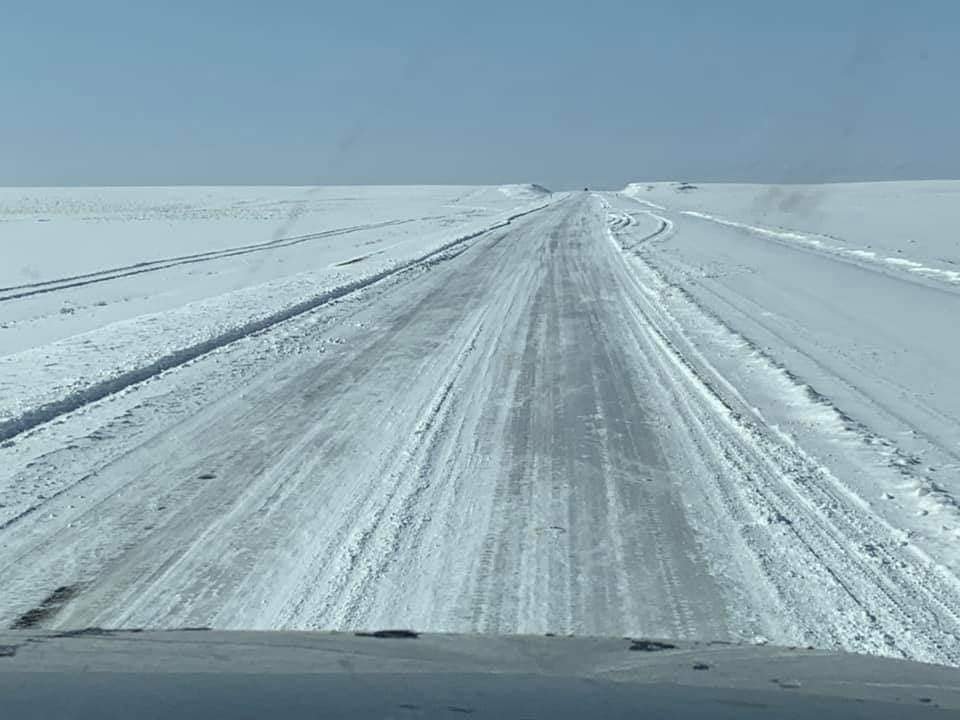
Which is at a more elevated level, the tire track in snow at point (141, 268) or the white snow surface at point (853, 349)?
the white snow surface at point (853, 349)

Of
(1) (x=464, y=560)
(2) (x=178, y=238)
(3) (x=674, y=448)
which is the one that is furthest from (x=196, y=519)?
(2) (x=178, y=238)

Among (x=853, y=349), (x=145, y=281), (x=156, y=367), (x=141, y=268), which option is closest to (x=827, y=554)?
(x=853, y=349)

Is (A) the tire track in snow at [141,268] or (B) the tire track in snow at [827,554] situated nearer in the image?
(B) the tire track in snow at [827,554]

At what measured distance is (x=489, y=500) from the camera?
7.38 meters

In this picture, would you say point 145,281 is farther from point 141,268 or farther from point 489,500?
point 489,500

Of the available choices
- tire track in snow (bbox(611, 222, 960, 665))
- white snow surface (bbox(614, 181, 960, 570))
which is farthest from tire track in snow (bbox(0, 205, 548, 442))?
white snow surface (bbox(614, 181, 960, 570))

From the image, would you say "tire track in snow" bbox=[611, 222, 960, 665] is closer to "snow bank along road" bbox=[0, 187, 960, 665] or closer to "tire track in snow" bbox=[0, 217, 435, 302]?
"snow bank along road" bbox=[0, 187, 960, 665]

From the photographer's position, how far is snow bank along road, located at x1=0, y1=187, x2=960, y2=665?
548 centimetres

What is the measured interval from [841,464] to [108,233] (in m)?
43.6

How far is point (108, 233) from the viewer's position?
4834 centimetres

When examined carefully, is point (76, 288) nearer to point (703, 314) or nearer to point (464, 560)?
point (703, 314)

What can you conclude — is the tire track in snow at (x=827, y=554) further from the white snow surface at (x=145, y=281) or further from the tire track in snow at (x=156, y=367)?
the white snow surface at (x=145, y=281)

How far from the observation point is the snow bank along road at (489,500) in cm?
548

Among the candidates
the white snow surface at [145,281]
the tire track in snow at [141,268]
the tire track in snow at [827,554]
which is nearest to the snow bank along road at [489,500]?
the tire track in snow at [827,554]
